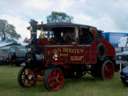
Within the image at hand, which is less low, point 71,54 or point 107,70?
point 71,54

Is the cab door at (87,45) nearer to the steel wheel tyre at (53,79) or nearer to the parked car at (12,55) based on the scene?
the steel wheel tyre at (53,79)

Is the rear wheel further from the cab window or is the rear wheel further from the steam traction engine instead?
the cab window

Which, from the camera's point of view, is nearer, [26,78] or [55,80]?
[55,80]

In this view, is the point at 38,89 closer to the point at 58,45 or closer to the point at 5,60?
the point at 58,45

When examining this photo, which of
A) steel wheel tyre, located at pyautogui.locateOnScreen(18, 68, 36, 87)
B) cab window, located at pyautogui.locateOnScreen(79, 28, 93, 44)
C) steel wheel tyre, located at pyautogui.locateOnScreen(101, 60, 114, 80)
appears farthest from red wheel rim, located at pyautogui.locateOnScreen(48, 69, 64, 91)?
steel wheel tyre, located at pyautogui.locateOnScreen(101, 60, 114, 80)

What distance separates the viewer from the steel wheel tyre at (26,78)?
57.5 feet

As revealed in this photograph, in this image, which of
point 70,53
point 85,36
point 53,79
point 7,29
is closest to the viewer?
point 53,79

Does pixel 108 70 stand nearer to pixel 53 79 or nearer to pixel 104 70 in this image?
pixel 104 70

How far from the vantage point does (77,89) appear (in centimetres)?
1658

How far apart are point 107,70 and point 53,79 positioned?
13.4ft

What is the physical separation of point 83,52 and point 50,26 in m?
1.62

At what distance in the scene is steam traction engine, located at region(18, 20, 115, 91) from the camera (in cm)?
1688

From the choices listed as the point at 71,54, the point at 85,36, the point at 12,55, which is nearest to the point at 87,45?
the point at 85,36

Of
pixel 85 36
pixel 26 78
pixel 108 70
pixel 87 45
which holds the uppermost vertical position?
pixel 85 36
